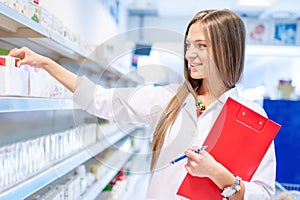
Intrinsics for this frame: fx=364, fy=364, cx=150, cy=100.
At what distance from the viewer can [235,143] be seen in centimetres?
116

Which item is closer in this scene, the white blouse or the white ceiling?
the white blouse

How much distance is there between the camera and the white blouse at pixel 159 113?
1212 millimetres

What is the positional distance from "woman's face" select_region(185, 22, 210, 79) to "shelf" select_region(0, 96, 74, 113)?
1.99ft

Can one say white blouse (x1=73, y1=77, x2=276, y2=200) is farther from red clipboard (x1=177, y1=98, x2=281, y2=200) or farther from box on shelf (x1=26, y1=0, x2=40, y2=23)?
box on shelf (x1=26, y1=0, x2=40, y2=23)

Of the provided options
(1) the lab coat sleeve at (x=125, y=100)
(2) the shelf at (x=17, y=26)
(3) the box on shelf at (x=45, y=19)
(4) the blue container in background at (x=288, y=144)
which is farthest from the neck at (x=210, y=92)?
(4) the blue container in background at (x=288, y=144)

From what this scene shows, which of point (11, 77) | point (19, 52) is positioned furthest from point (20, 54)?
point (11, 77)

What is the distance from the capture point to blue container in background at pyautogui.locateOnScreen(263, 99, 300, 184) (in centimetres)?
269

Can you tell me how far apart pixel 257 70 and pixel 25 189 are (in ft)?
22.6

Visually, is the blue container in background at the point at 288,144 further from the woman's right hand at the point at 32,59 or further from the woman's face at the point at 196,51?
the woman's right hand at the point at 32,59

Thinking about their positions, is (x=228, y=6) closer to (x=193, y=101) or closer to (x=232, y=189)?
(x=193, y=101)

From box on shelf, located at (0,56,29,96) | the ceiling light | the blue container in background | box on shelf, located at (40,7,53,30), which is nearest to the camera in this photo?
box on shelf, located at (0,56,29,96)

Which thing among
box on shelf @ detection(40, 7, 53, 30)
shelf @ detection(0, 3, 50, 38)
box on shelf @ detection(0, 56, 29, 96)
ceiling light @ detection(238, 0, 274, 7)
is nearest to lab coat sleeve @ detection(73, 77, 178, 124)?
box on shelf @ detection(0, 56, 29, 96)

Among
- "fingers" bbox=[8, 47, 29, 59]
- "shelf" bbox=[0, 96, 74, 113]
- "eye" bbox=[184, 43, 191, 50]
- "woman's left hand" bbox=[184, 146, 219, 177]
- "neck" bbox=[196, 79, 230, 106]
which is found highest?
"eye" bbox=[184, 43, 191, 50]

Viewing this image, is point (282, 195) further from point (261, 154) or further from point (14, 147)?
point (14, 147)
